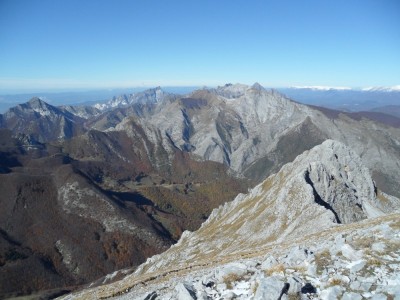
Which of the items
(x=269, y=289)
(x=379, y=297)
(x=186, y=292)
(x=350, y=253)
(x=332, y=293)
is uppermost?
(x=379, y=297)

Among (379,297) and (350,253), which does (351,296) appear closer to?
(379,297)

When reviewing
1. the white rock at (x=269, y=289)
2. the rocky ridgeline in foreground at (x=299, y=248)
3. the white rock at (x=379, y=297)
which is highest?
the white rock at (x=379, y=297)

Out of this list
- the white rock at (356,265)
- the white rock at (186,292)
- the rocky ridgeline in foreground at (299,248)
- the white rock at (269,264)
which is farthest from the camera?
the white rock at (269,264)

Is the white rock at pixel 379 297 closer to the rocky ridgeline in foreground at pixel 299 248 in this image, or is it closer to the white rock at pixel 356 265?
the rocky ridgeline in foreground at pixel 299 248

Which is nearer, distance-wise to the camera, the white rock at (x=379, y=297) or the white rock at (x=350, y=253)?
the white rock at (x=379, y=297)

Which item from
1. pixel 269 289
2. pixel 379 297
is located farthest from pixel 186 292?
pixel 379 297

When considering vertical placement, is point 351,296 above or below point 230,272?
above

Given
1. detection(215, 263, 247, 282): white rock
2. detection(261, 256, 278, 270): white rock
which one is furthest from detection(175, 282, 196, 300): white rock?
detection(261, 256, 278, 270): white rock

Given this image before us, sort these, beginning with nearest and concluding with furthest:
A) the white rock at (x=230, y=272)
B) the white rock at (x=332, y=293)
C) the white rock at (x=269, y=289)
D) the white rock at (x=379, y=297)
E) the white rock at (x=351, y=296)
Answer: the white rock at (x=379, y=297)
the white rock at (x=351, y=296)
the white rock at (x=269, y=289)
the white rock at (x=332, y=293)
the white rock at (x=230, y=272)

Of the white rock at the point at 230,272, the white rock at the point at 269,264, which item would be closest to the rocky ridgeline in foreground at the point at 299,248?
the white rock at the point at 230,272
